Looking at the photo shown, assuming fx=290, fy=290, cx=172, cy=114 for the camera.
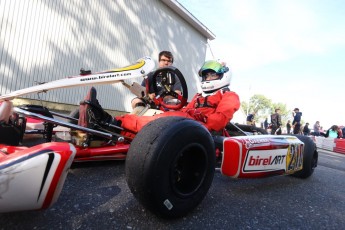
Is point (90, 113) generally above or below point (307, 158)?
above

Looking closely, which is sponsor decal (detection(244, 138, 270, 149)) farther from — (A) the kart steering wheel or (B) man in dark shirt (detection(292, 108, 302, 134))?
(B) man in dark shirt (detection(292, 108, 302, 134))

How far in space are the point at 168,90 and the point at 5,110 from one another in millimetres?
1262

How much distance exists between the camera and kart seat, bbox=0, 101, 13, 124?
1.93 meters

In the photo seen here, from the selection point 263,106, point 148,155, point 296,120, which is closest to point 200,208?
point 148,155

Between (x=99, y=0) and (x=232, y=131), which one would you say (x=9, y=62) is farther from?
(x=232, y=131)

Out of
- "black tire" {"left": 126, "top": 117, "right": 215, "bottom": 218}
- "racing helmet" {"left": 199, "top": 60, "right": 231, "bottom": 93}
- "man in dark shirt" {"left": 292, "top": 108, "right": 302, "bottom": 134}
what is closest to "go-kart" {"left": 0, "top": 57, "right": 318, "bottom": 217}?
"black tire" {"left": 126, "top": 117, "right": 215, "bottom": 218}

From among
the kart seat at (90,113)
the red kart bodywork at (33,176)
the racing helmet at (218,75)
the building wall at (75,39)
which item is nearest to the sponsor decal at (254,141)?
the racing helmet at (218,75)

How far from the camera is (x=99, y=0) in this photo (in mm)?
10008

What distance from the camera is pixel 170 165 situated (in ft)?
4.70

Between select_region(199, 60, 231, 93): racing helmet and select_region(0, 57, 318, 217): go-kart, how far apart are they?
0.47m

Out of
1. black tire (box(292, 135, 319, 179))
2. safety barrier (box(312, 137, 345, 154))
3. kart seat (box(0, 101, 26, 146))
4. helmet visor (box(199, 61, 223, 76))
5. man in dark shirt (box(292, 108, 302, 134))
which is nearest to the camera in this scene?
kart seat (box(0, 101, 26, 146))

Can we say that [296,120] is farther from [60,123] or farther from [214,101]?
[60,123]

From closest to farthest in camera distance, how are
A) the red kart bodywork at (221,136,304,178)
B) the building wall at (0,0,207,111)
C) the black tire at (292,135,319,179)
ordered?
the red kart bodywork at (221,136,304,178) < the black tire at (292,135,319,179) < the building wall at (0,0,207,111)

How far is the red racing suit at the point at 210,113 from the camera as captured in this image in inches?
95.0
